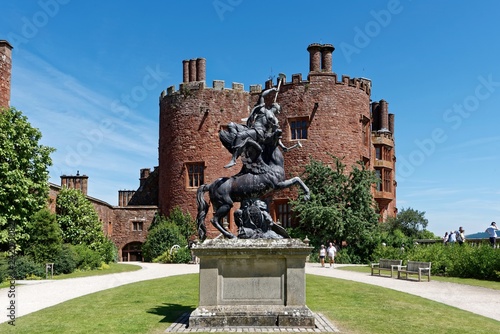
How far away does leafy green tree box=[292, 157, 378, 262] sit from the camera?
30.6 meters

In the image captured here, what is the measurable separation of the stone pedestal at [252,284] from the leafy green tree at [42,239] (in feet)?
52.9

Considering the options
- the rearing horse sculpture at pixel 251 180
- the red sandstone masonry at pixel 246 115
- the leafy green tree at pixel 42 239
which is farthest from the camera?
the red sandstone masonry at pixel 246 115

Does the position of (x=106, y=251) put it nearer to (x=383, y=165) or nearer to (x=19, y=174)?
(x=19, y=174)

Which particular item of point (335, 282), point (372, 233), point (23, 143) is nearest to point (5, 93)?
point (23, 143)

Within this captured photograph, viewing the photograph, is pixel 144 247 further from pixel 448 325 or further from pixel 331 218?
pixel 448 325

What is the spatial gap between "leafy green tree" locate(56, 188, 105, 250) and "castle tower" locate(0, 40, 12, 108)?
6599 millimetres

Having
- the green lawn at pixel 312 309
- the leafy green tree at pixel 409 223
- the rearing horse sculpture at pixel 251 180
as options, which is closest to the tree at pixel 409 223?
the leafy green tree at pixel 409 223

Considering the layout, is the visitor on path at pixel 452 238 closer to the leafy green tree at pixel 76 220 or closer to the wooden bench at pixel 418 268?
the wooden bench at pixel 418 268

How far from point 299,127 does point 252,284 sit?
26126mm

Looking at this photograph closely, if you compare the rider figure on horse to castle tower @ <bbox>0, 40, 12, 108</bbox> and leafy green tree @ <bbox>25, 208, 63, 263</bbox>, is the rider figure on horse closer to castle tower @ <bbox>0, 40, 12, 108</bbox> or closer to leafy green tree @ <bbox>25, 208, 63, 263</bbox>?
leafy green tree @ <bbox>25, 208, 63, 263</bbox>

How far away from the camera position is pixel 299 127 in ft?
116

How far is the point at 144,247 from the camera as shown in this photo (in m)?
35.6

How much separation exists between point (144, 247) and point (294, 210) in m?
11.2

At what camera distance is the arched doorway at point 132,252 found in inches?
1593
